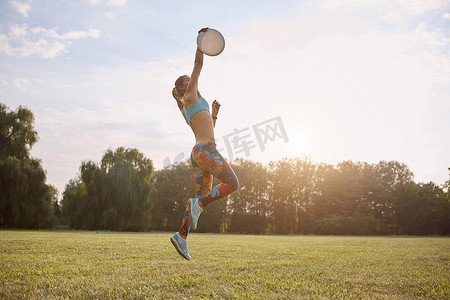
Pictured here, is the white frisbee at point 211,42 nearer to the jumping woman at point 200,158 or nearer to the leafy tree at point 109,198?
the jumping woman at point 200,158

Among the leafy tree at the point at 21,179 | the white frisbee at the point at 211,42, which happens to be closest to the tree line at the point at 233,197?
the leafy tree at the point at 21,179

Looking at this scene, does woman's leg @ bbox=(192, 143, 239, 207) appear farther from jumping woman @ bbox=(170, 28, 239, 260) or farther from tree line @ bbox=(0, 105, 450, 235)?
tree line @ bbox=(0, 105, 450, 235)

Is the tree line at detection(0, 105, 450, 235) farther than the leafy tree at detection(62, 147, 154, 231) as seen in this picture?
No

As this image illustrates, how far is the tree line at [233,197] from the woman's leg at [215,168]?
27095 mm

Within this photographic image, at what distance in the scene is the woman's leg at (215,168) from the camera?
157 inches

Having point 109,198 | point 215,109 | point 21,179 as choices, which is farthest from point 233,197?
point 215,109

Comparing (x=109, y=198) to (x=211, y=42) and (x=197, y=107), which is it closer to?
(x=197, y=107)

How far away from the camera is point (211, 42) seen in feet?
13.2

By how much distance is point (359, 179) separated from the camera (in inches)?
2032

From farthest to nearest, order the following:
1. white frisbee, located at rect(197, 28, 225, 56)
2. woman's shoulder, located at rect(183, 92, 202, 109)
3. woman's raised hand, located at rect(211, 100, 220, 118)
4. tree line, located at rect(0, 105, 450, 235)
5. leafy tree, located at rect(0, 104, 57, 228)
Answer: tree line, located at rect(0, 105, 450, 235) < leafy tree, located at rect(0, 104, 57, 228) < woman's raised hand, located at rect(211, 100, 220, 118) < woman's shoulder, located at rect(183, 92, 202, 109) < white frisbee, located at rect(197, 28, 225, 56)

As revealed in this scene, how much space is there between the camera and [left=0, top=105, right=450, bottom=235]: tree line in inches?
1064

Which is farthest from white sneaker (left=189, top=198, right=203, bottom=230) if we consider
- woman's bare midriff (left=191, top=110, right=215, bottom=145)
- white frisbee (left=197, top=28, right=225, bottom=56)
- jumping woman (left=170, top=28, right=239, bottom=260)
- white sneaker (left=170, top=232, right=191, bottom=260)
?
white frisbee (left=197, top=28, right=225, bottom=56)

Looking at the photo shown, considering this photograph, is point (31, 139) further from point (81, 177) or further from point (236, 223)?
point (236, 223)

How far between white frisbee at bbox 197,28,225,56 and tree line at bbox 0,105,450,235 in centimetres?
2745
